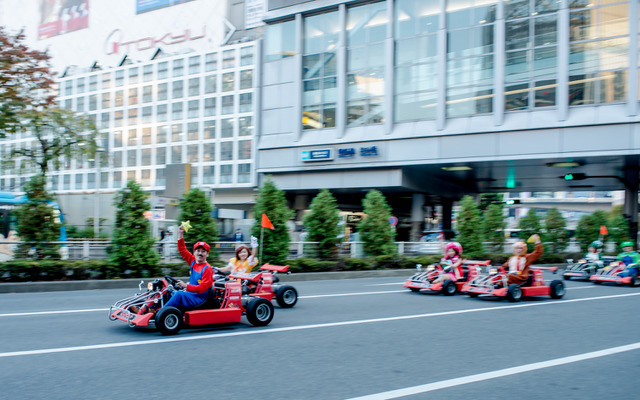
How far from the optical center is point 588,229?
34.2 m

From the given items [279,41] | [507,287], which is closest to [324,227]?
[507,287]

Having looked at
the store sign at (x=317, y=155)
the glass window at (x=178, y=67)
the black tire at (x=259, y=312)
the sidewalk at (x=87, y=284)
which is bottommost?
the sidewalk at (x=87, y=284)

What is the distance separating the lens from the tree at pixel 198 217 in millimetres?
18438

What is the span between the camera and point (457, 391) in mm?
5164

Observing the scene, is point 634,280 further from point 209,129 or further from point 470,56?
point 209,129

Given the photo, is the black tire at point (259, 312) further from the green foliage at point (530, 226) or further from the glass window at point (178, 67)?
the glass window at point (178, 67)

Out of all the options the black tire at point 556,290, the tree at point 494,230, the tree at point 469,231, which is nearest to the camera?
the black tire at point 556,290

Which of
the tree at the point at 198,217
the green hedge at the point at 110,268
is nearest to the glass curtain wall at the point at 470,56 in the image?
the green hedge at the point at 110,268

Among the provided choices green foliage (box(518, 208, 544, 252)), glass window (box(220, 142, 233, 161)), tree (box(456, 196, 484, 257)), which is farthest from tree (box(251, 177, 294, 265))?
glass window (box(220, 142, 233, 161))

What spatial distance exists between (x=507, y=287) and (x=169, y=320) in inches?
326

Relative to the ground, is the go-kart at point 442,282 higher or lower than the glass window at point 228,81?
lower

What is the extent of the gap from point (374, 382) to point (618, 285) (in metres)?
15.9

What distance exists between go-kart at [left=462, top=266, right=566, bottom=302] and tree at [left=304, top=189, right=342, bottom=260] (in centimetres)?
938

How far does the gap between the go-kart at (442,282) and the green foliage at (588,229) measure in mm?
23833
